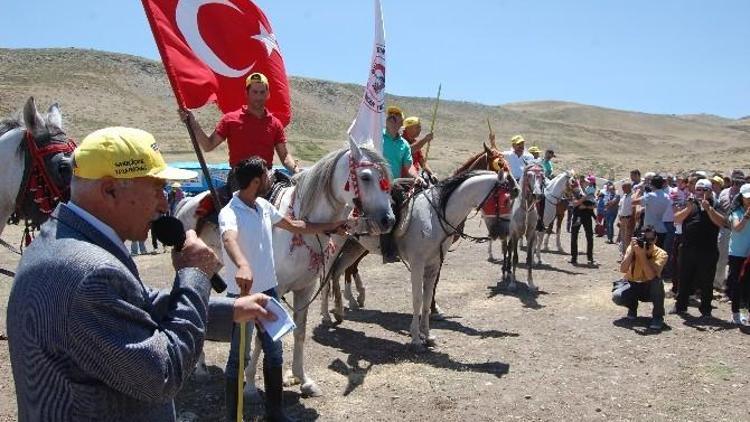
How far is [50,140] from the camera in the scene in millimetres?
4844

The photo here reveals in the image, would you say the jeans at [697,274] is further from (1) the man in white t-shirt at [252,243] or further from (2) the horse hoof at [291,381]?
(1) the man in white t-shirt at [252,243]

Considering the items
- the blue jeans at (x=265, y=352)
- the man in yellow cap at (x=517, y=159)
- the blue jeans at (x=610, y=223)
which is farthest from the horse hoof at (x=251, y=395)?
the blue jeans at (x=610, y=223)

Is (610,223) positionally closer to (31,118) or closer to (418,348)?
(418,348)

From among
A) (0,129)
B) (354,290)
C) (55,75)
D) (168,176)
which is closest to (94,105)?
(55,75)

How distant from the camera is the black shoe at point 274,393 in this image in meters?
4.84

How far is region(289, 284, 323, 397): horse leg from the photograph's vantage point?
5668 millimetres

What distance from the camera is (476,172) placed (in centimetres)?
800

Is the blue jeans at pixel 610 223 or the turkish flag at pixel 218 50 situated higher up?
the turkish flag at pixel 218 50

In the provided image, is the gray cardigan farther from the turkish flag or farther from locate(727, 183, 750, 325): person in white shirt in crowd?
locate(727, 183, 750, 325): person in white shirt in crowd

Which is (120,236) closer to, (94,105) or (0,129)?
(0,129)

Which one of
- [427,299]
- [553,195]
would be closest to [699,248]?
[427,299]

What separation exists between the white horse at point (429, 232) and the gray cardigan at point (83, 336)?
5.76 meters

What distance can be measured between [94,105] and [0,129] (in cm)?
5835

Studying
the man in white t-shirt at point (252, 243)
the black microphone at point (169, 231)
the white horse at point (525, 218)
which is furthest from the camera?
the white horse at point (525, 218)
